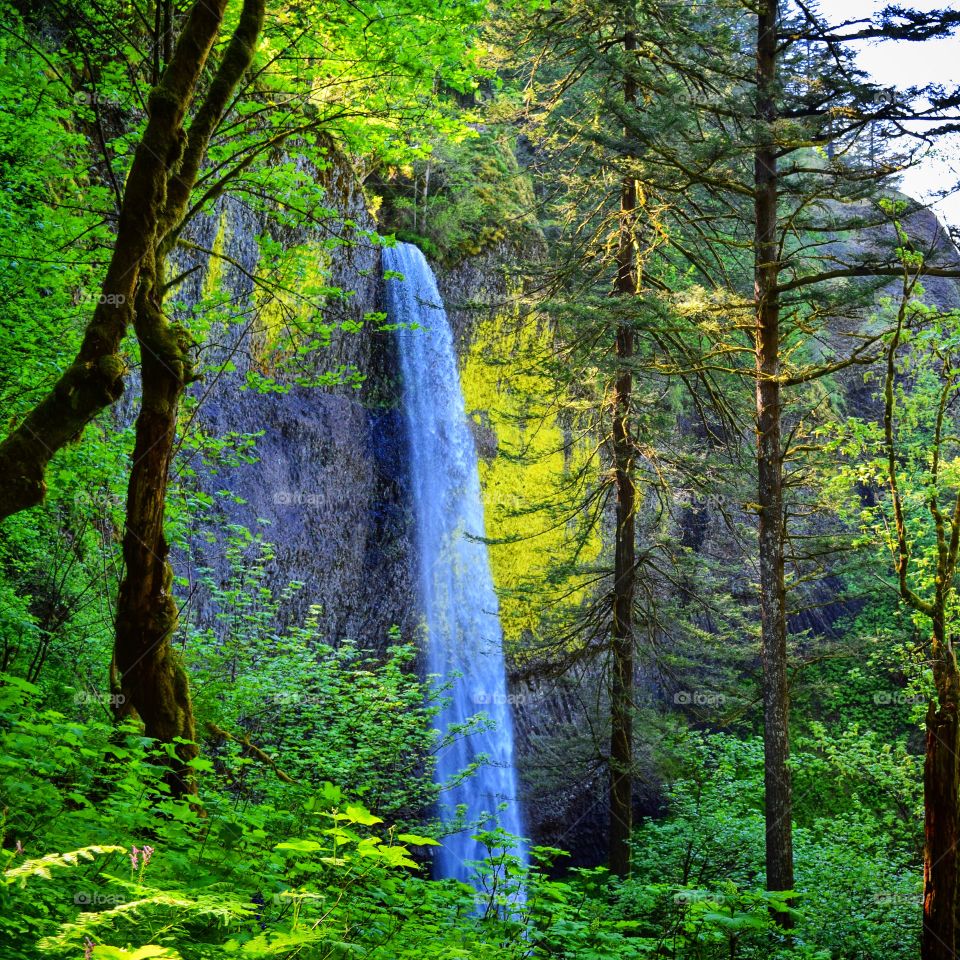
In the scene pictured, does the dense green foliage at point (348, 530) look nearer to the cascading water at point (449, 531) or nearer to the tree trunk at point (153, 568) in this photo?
the tree trunk at point (153, 568)

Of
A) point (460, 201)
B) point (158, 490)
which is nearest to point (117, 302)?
point (158, 490)

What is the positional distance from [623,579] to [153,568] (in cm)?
701

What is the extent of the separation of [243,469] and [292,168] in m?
6.32

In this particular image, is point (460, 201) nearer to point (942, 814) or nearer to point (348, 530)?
point (348, 530)

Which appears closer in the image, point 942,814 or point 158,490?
point 158,490

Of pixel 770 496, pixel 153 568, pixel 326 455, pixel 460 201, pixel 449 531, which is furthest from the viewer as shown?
pixel 460 201

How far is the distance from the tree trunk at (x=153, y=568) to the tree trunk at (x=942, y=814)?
17.3 feet

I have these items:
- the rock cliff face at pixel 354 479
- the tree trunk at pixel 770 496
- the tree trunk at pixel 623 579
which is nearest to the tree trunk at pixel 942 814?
the tree trunk at pixel 770 496

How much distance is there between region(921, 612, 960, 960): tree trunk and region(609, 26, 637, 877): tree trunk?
4217 mm

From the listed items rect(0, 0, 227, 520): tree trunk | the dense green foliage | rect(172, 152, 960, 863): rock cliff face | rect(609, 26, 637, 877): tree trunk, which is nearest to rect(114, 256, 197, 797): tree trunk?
the dense green foliage

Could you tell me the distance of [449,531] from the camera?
15.6 metres

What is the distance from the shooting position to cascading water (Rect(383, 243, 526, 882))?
47.9 ft

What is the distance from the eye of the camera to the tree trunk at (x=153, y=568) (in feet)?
14.6

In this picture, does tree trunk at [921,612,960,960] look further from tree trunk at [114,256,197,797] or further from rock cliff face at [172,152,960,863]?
tree trunk at [114,256,197,797]
